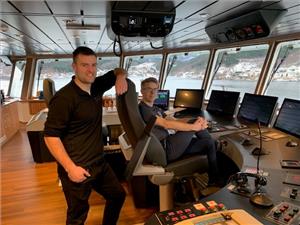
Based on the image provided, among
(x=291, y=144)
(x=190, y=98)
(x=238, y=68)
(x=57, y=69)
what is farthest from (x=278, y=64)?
(x=57, y=69)

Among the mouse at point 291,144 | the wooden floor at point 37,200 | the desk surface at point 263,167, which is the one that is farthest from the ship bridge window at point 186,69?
the mouse at point 291,144

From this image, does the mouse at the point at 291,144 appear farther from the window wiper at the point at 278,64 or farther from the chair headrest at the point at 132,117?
the window wiper at the point at 278,64

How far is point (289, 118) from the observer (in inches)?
94.3

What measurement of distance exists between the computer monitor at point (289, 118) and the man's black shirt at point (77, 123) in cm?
180

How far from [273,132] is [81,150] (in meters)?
1.91

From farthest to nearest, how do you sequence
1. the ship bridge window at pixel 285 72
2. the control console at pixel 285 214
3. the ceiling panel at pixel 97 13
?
the ship bridge window at pixel 285 72
the ceiling panel at pixel 97 13
the control console at pixel 285 214

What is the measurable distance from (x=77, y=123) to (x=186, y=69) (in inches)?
202

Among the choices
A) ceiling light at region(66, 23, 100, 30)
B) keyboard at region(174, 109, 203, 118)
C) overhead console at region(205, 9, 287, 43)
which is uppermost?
ceiling light at region(66, 23, 100, 30)

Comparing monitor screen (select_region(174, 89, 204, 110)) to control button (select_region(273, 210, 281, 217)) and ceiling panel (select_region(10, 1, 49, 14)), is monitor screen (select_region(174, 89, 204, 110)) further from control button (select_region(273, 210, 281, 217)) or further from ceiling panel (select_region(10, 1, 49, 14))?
control button (select_region(273, 210, 281, 217))

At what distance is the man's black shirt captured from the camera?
1.59 metres

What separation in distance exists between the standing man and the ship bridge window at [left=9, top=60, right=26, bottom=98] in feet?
22.1

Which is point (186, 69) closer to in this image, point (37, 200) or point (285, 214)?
point (37, 200)

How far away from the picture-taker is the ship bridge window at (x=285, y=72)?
12.2ft

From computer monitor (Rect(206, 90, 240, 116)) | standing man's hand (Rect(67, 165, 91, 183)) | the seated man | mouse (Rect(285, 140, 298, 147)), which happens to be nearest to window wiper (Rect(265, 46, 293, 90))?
computer monitor (Rect(206, 90, 240, 116))
